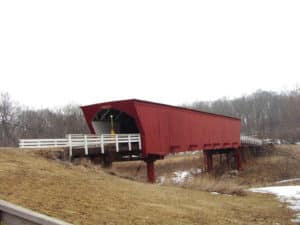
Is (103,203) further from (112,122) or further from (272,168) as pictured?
(272,168)

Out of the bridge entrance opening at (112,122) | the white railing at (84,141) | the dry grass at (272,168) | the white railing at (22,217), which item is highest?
the bridge entrance opening at (112,122)

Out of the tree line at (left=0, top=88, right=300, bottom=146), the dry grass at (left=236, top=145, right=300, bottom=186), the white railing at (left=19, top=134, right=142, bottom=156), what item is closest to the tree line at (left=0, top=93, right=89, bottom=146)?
the tree line at (left=0, top=88, right=300, bottom=146)

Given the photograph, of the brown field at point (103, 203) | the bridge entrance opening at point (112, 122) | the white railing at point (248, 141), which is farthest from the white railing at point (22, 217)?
the white railing at point (248, 141)

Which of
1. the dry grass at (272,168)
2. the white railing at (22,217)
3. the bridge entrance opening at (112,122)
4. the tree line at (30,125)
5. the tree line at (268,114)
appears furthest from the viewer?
the tree line at (268,114)

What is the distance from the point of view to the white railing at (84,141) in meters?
18.4

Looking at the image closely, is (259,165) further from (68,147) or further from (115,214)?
(115,214)

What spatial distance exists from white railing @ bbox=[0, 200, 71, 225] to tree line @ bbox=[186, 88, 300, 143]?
75.8 metres

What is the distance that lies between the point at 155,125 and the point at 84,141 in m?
6.21

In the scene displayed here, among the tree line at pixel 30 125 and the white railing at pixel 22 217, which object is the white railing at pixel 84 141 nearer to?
the white railing at pixel 22 217

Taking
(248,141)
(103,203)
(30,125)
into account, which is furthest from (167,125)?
(30,125)

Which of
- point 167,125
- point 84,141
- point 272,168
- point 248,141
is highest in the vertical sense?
point 167,125

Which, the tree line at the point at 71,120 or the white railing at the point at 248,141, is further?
the tree line at the point at 71,120

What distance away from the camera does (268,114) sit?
346ft

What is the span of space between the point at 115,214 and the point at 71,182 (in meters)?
3.49
